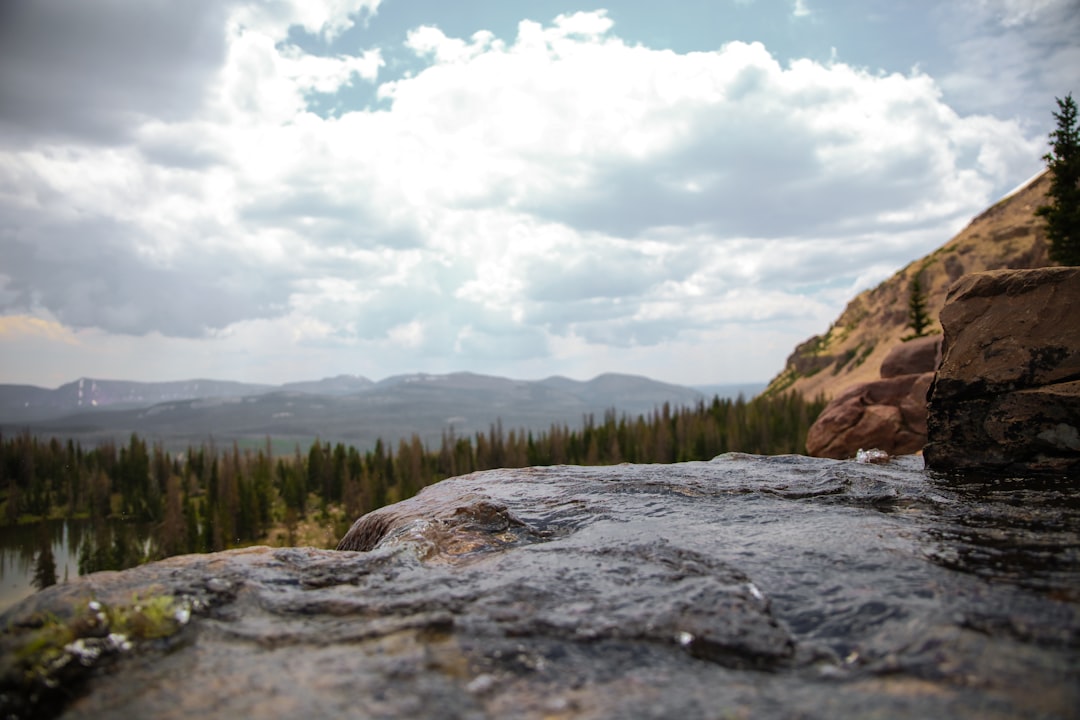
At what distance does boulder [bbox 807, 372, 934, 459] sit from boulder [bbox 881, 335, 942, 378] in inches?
88.0

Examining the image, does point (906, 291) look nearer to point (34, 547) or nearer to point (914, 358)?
point (914, 358)

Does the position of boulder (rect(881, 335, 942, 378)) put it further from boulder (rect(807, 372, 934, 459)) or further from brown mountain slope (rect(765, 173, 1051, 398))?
brown mountain slope (rect(765, 173, 1051, 398))

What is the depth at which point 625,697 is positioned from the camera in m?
4.47

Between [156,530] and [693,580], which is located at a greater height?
[693,580]

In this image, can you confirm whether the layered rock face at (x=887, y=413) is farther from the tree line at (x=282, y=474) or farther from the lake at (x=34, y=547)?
the lake at (x=34, y=547)

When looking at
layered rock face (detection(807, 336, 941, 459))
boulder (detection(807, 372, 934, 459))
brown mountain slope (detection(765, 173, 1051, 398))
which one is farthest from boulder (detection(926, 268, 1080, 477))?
brown mountain slope (detection(765, 173, 1051, 398))

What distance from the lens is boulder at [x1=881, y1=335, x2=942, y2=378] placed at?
48875 mm

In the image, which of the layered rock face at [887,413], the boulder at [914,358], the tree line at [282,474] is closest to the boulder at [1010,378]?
the layered rock face at [887,413]

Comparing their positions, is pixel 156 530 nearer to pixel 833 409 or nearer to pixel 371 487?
pixel 371 487

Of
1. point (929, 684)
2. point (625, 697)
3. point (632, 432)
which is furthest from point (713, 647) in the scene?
point (632, 432)

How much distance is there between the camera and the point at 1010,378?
13172 millimetres

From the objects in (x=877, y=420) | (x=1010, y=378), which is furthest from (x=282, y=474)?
(x=1010, y=378)

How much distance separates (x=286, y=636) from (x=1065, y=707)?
546 cm

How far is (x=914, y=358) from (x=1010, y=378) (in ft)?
134
